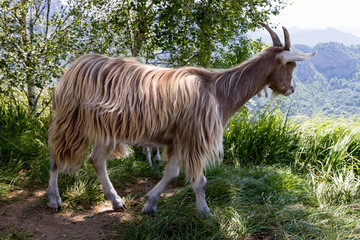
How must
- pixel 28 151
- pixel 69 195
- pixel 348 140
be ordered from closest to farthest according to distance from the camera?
pixel 69 195 < pixel 28 151 < pixel 348 140

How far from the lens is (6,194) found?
12.2ft

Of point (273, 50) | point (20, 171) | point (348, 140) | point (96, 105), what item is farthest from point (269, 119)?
point (20, 171)

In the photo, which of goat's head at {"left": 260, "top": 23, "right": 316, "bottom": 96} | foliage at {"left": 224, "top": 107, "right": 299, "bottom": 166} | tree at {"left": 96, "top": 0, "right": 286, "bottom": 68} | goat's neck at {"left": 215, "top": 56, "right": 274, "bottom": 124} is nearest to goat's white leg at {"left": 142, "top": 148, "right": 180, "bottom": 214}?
goat's neck at {"left": 215, "top": 56, "right": 274, "bottom": 124}

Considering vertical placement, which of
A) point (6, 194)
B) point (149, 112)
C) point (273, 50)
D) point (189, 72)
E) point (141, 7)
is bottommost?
point (6, 194)

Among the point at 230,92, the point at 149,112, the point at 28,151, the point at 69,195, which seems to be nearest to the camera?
the point at 149,112

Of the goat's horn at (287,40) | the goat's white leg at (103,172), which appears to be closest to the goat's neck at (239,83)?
the goat's horn at (287,40)

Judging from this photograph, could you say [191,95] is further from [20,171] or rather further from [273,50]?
[20,171]

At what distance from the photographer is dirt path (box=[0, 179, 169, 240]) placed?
306cm

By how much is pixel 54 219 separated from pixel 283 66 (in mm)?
2770

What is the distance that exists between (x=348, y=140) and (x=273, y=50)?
2.76m

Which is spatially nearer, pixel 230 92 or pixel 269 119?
pixel 230 92

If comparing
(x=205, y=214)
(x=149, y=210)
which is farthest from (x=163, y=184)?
(x=205, y=214)

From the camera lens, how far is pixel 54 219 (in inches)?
130

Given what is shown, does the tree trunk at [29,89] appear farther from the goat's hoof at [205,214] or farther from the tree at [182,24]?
the goat's hoof at [205,214]
